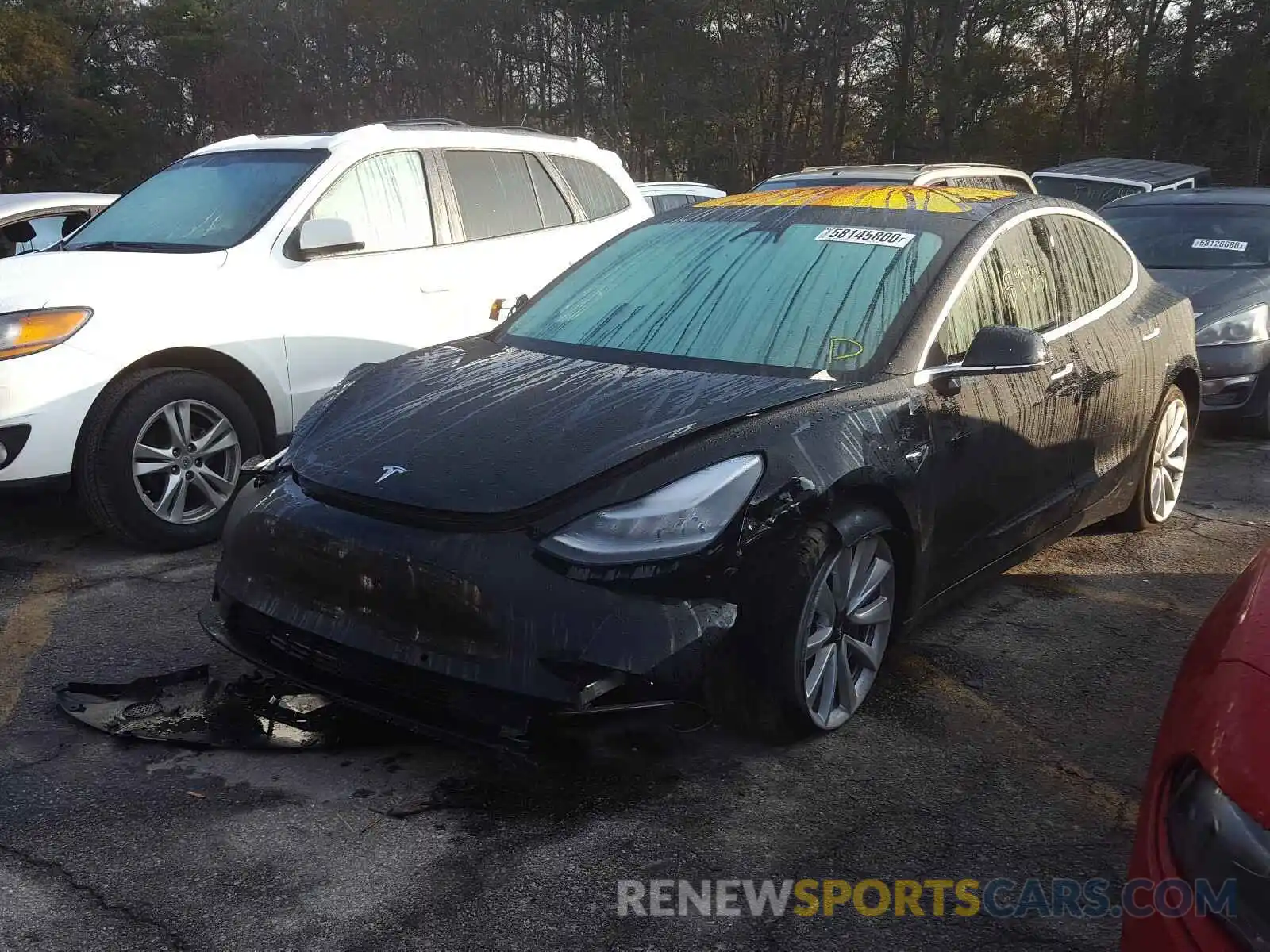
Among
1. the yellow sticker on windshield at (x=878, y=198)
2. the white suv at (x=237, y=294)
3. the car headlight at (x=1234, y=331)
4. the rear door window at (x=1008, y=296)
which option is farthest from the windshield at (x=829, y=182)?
the rear door window at (x=1008, y=296)

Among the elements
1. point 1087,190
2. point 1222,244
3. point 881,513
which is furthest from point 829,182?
point 1087,190

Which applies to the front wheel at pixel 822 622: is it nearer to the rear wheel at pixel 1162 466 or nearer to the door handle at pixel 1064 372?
the door handle at pixel 1064 372

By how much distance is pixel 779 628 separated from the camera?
2.87 meters

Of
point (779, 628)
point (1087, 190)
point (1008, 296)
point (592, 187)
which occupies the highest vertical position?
point (592, 187)

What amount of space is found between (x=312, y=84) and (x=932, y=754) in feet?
120

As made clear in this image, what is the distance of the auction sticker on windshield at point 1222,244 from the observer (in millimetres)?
8020

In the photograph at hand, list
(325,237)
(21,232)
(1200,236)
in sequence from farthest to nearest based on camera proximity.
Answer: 1. (1200,236)
2. (21,232)
3. (325,237)

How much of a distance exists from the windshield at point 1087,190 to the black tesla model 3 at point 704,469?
11.1m

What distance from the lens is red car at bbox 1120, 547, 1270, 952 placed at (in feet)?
5.20

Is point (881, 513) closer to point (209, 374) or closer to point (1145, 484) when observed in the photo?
point (1145, 484)

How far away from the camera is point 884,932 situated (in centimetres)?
244

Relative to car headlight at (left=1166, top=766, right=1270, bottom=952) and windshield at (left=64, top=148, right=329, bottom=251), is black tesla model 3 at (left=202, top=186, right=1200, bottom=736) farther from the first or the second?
windshield at (left=64, top=148, right=329, bottom=251)

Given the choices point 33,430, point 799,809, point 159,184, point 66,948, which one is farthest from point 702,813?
point 159,184

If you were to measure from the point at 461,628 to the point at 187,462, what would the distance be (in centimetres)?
269
